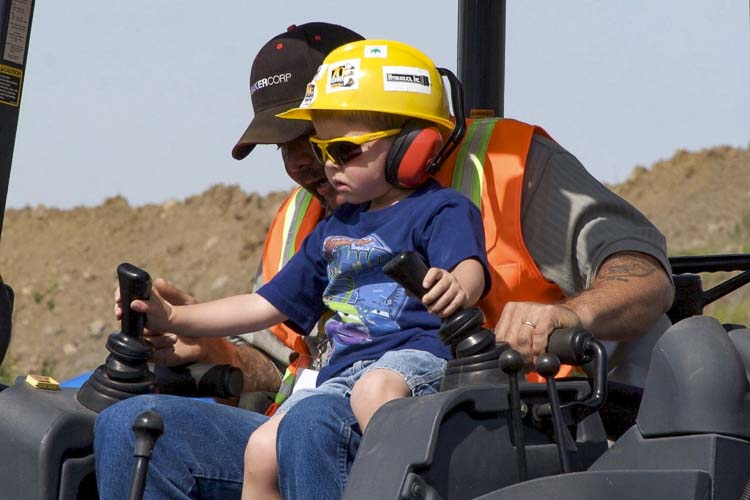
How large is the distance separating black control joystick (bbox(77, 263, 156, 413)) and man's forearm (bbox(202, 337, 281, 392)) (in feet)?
1.92

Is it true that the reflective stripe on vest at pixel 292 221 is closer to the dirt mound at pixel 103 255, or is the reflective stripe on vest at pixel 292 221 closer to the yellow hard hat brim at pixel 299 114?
the yellow hard hat brim at pixel 299 114

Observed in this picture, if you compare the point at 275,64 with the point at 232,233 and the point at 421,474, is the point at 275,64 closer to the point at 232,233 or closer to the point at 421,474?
the point at 421,474

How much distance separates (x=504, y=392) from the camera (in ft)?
7.18

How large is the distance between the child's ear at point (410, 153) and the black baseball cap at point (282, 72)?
22.0 inches

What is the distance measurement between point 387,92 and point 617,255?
0.60 metres

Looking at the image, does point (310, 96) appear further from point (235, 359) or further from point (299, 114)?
point (235, 359)

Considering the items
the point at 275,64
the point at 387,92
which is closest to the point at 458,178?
the point at 387,92

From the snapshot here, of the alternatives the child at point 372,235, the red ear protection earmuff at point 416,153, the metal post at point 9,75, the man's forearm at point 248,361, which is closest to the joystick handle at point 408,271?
Result: the child at point 372,235

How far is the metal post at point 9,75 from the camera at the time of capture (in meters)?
2.71

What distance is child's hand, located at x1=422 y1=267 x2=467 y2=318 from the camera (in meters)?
2.39

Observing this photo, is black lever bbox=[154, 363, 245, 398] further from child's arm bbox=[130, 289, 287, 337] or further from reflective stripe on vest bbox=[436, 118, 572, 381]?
reflective stripe on vest bbox=[436, 118, 572, 381]

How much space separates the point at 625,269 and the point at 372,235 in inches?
20.4

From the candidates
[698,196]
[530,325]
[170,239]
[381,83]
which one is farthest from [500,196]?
[170,239]

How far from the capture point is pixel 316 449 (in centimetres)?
238
